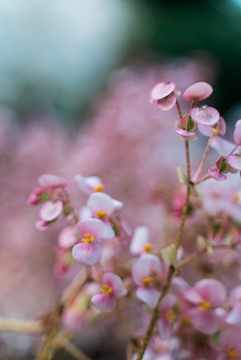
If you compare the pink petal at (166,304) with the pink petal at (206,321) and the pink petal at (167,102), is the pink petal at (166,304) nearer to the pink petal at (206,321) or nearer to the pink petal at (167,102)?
the pink petal at (206,321)

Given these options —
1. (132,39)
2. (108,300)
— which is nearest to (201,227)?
(108,300)

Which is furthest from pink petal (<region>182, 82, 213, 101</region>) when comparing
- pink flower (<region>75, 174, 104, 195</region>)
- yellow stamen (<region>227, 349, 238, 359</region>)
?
yellow stamen (<region>227, 349, 238, 359</region>)

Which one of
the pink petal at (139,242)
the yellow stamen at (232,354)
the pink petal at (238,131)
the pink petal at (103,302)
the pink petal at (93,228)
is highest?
the pink petal at (238,131)

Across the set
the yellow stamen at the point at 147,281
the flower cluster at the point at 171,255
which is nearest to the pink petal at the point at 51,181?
the flower cluster at the point at 171,255

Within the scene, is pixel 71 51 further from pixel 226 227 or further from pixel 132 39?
pixel 226 227

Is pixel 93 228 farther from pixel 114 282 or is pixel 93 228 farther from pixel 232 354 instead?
pixel 232 354

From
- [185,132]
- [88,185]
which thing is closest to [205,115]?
[185,132]

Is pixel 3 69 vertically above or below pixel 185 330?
below
